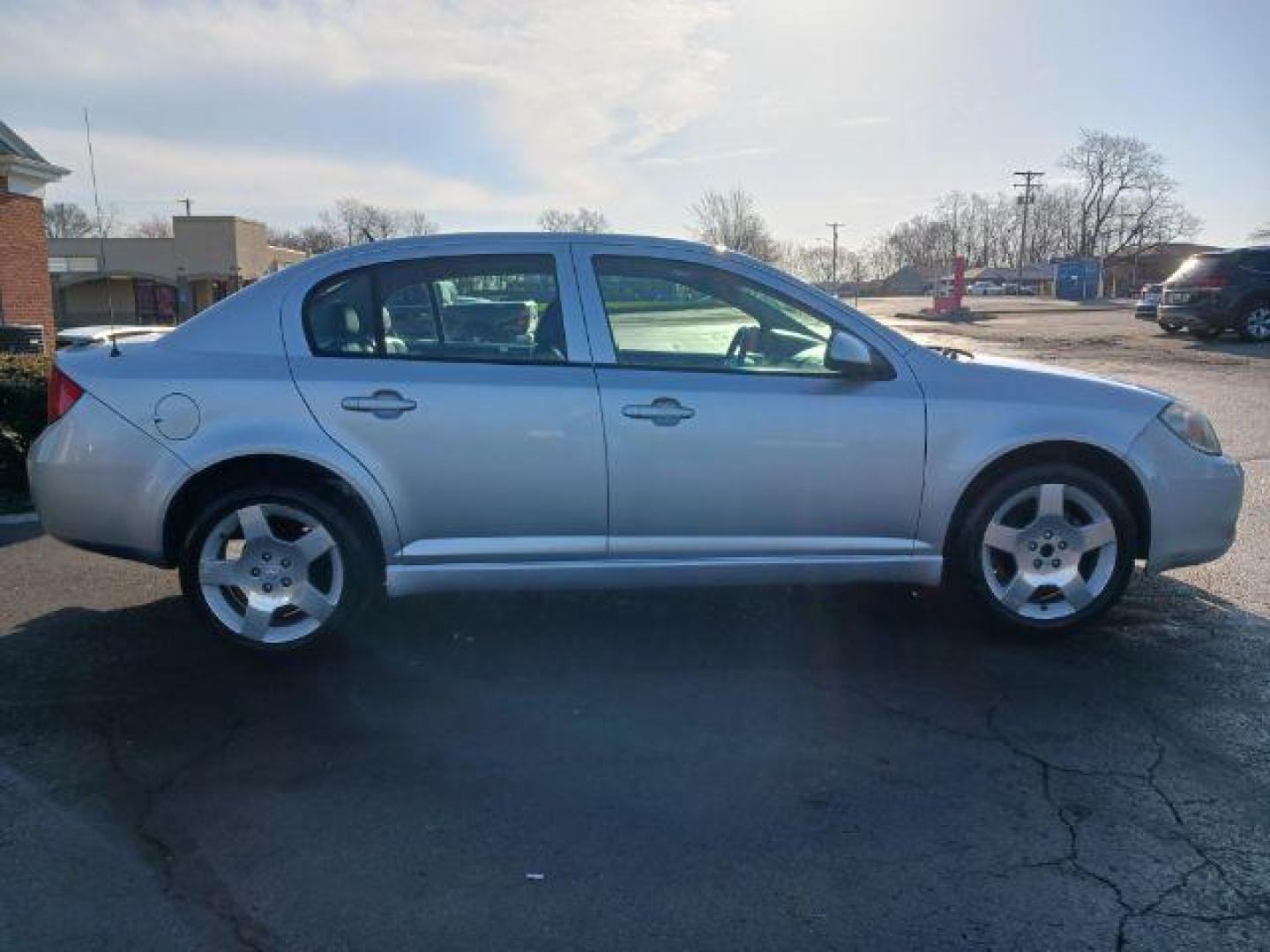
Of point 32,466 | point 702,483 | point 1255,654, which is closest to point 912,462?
point 702,483

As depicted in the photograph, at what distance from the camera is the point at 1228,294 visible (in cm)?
1939

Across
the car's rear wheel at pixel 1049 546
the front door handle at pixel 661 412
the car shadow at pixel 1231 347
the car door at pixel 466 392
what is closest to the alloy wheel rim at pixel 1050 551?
the car's rear wheel at pixel 1049 546

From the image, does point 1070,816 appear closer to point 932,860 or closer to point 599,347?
point 932,860

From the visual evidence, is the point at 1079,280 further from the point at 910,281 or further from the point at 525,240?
the point at 525,240

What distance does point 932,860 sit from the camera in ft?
8.94

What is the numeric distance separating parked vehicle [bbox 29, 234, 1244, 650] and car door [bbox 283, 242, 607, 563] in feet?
0.03

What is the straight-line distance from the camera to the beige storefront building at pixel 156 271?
53094mm

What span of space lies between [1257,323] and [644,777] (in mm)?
20709

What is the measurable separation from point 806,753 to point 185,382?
9.31ft

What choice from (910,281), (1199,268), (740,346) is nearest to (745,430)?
(740,346)

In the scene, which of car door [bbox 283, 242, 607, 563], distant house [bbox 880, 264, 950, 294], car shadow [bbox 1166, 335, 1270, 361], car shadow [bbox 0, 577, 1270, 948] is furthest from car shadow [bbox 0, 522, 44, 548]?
distant house [bbox 880, 264, 950, 294]

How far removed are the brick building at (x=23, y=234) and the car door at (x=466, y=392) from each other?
16.5 metres

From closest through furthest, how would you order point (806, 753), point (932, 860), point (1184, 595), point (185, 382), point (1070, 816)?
1. point (932, 860)
2. point (1070, 816)
3. point (806, 753)
4. point (185, 382)
5. point (1184, 595)

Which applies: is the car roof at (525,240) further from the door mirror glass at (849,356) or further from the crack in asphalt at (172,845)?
the crack in asphalt at (172,845)
